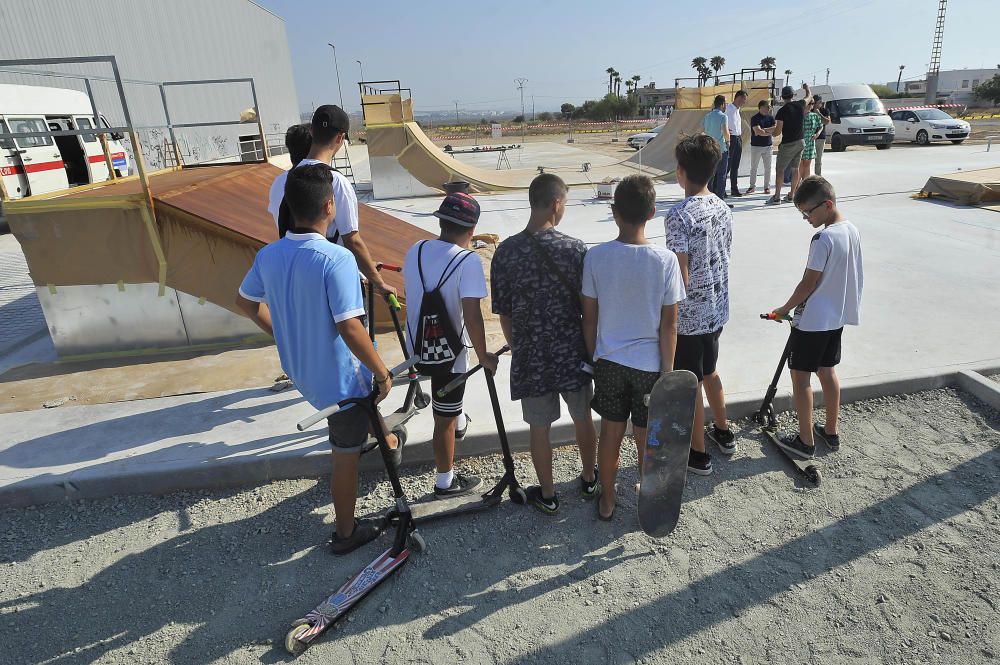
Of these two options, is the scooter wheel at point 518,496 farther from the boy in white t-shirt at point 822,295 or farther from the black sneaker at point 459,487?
the boy in white t-shirt at point 822,295

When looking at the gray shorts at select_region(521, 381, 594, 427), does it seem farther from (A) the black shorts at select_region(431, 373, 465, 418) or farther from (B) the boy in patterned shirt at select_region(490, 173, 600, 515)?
(A) the black shorts at select_region(431, 373, 465, 418)

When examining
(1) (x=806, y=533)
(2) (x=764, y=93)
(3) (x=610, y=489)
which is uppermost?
(2) (x=764, y=93)

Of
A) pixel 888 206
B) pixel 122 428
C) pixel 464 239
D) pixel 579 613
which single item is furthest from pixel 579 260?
pixel 888 206

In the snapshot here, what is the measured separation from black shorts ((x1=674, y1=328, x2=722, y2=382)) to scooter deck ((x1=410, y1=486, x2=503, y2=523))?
1237mm

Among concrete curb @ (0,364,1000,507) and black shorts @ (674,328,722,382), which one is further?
concrete curb @ (0,364,1000,507)

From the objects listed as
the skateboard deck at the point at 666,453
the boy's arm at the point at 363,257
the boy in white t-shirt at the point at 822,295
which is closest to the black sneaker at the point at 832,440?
the boy in white t-shirt at the point at 822,295

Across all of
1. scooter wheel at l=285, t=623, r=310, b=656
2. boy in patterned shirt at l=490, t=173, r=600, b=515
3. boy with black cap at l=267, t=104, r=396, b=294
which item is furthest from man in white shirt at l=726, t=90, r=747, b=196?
scooter wheel at l=285, t=623, r=310, b=656

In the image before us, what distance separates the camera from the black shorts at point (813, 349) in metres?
3.16

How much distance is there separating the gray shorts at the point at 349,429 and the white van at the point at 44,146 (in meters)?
11.7

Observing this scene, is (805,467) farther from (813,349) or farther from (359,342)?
(359,342)

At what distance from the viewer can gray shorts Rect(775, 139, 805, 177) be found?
32.5ft

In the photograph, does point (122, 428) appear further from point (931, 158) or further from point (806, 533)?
point (931, 158)

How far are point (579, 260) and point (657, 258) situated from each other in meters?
0.36

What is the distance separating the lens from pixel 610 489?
2.96 metres
